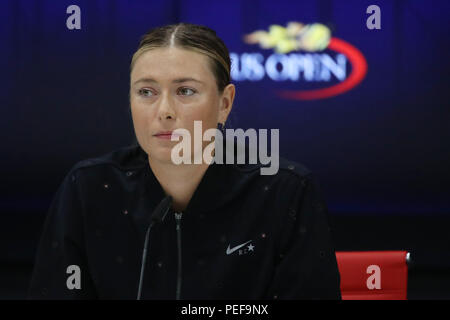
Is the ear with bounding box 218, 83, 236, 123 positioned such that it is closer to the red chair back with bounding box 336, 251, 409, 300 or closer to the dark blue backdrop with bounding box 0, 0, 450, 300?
the red chair back with bounding box 336, 251, 409, 300

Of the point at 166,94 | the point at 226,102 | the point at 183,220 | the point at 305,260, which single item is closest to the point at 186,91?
the point at 166,94

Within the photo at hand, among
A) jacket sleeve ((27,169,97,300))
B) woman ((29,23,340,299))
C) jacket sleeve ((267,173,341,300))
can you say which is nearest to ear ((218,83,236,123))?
woman ((29,23,340,299))

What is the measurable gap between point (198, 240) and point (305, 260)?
0.74 ft

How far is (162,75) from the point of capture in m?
1.18

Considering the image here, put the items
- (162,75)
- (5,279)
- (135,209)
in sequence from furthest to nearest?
(5,279) < (135,209) < (162,75)

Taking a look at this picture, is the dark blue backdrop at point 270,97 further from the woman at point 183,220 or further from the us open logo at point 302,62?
the woman at point 183,220

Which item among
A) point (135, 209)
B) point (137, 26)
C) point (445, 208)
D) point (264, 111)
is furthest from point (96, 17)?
point (135, 209)

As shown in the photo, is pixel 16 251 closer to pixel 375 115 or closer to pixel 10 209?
pixel 10 209

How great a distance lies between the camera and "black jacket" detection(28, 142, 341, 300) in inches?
49.0

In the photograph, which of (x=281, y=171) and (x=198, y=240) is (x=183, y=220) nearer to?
(x=198, y=240)

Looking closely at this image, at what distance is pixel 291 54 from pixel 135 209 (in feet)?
16.1

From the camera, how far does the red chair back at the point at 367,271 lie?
73.2 inches

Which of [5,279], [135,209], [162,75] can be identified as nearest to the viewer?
[162,75]

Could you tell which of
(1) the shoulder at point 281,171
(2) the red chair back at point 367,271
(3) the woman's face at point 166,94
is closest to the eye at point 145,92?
(3) the woman's face at point 166,94
